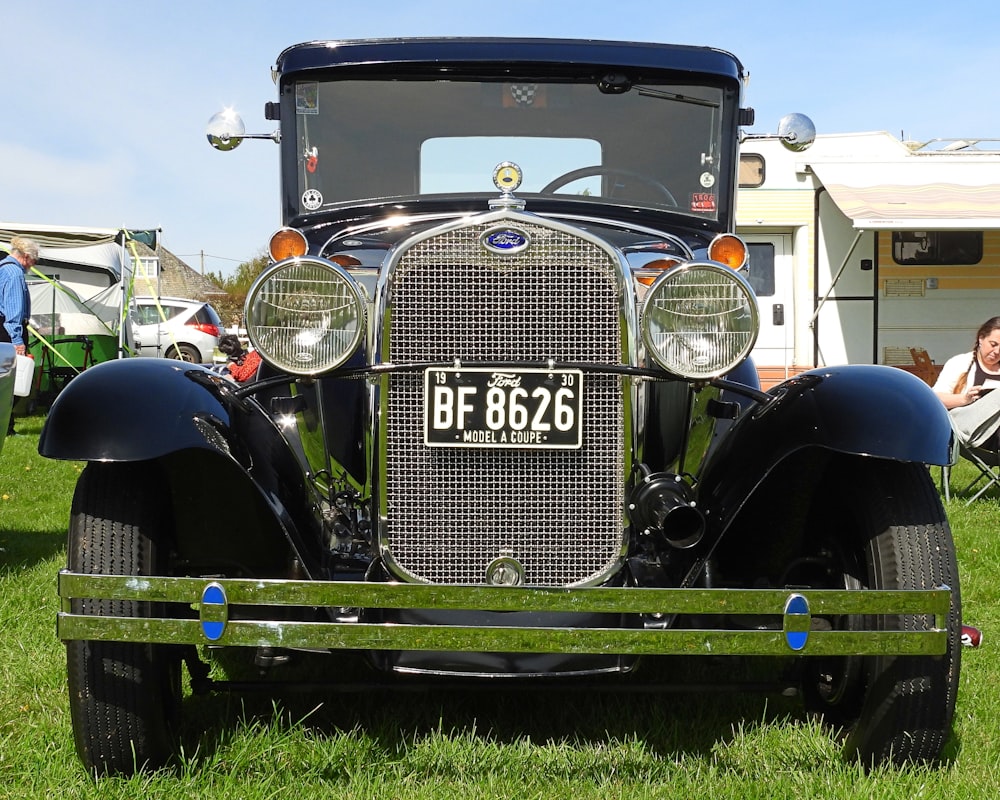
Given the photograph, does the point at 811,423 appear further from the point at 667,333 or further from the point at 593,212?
the point at 593,212

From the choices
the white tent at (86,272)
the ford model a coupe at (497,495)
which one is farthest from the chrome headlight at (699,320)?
the white tent at (86,272)

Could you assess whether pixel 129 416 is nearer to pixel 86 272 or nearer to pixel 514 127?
pixel 514 127

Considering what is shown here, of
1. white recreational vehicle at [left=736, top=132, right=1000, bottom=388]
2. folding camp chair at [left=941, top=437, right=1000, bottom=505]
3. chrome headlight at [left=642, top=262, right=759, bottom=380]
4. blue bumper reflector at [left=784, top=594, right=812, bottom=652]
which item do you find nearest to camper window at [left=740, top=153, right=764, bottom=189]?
white recreational vehicle at [left=736, top=132, right=1000, bottom=388]

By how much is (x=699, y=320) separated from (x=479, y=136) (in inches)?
57.5

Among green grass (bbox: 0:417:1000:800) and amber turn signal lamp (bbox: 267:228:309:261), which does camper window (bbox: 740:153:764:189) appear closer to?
green grass (bbox: 0:417:1000:800)

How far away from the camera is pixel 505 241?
250 centimetres

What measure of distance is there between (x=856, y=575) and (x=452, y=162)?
1955mm

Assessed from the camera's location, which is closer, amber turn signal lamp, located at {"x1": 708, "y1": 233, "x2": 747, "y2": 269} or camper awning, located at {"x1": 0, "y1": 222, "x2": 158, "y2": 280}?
amber turn signal lamp, located at {"x1": 708, "y1": 233, "x2": 747, "y2": 269}

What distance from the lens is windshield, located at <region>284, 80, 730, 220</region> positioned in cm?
364

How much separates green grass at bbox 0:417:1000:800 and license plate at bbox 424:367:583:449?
0.84m

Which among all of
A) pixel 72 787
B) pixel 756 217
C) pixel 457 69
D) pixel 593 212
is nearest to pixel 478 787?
pixel 72 787

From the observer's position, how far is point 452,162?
367 centimetres

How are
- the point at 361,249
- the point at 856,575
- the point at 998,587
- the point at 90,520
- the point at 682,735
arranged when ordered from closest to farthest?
the point at 90,520
the point at 856,575
the point at 682,735
the point at 361,249
the point at 998,587

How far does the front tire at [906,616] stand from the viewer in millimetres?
2461
